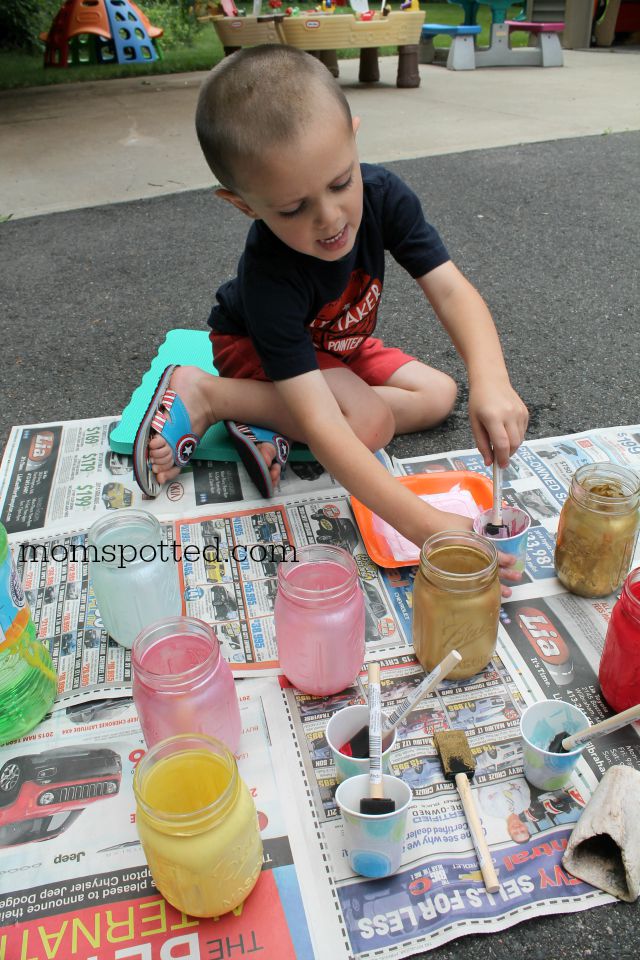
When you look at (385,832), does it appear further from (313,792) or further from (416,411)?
(416,411)

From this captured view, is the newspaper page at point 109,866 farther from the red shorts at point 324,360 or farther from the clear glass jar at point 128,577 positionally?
the red shorts at point 324,360

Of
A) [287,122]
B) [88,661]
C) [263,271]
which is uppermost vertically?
[287,122]

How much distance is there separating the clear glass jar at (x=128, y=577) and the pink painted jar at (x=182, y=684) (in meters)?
0.16

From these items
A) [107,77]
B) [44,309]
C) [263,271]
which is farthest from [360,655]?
[107,77]

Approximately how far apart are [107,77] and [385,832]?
6.32 m

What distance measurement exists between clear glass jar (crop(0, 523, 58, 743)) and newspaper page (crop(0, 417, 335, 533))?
350mm

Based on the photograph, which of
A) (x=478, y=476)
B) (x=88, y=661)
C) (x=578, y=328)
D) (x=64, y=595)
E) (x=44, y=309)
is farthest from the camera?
(x=44, y=309)

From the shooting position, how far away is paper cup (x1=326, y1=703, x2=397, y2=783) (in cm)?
74

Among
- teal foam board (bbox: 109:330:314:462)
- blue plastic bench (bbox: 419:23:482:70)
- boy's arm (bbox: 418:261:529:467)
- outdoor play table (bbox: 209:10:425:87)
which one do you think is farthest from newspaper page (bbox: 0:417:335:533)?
blue plastic bench (bbox: 419:23:482:70)

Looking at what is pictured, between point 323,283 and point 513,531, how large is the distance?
1.62 feet

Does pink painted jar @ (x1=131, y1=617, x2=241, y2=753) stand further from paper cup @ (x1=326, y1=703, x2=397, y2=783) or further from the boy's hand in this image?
the boy's hand

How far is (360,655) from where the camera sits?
896 mm

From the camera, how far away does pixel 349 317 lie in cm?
126

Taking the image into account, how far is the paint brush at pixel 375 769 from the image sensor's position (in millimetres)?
669
